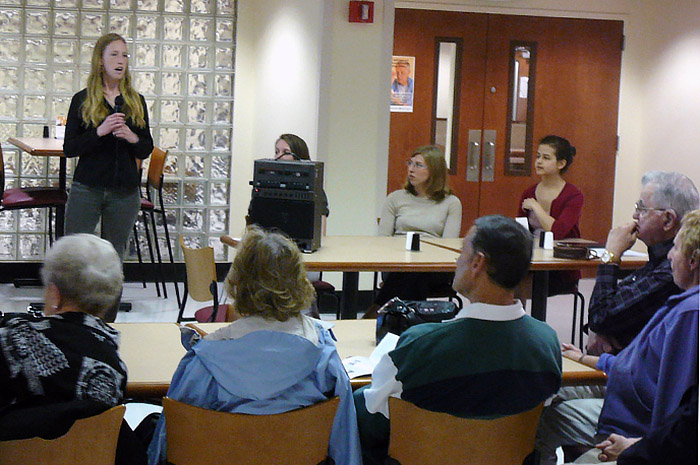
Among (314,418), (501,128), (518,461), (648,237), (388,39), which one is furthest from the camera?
(501,128)

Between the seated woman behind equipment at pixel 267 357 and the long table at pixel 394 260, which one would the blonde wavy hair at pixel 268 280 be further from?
the long table at pixel 394 260

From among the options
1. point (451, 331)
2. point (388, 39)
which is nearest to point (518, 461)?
point (451, 331)

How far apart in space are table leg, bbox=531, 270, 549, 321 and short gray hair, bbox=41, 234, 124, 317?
2.74 m

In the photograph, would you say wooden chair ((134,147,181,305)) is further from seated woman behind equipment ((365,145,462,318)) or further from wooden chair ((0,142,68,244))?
seated woman behind equipment ((365,145,462,318))

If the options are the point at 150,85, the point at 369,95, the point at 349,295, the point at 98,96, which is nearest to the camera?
the point at 349,295

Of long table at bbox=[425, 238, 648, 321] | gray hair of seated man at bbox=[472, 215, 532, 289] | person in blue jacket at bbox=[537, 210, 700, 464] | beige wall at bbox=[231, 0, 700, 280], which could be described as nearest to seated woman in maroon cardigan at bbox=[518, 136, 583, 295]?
long table at bbox=[425, 238, 648, 321]

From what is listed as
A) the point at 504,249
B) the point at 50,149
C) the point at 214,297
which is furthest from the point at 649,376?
the point at 50,149

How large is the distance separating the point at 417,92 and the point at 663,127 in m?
2.00

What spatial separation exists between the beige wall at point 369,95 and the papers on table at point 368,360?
3.32 m

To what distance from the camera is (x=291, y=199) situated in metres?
4.20

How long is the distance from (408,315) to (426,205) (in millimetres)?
2409

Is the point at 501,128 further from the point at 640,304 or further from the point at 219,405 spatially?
the point at 219,405

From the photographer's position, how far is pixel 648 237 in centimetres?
333

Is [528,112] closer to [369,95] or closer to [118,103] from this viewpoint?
[369,95]
